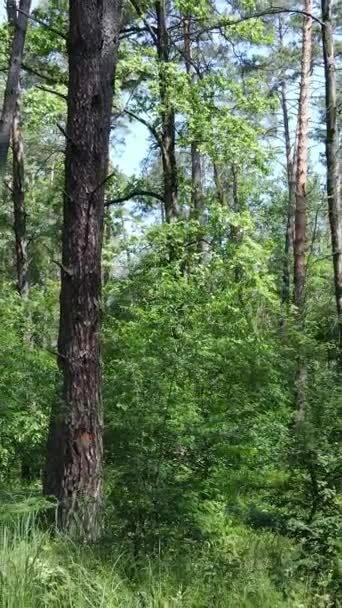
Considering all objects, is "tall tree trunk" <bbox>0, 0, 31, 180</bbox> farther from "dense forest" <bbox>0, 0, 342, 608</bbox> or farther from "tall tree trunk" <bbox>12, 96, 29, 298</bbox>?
"tall tree trunk" <bbox>12, 96, 29, 298</bbox>

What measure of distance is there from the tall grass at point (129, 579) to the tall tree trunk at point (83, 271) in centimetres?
88

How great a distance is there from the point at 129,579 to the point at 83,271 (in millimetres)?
2569

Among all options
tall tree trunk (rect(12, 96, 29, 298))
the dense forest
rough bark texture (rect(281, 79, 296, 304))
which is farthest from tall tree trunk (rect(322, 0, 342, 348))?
rough bark texture (rect(281, 79, 296, 304))

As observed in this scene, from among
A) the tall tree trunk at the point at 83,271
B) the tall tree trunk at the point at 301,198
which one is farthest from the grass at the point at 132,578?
the tall tree trunk at the point at 301,198

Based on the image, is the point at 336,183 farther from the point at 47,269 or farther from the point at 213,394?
the point at 47,269

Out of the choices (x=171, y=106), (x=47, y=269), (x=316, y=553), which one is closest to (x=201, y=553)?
(x=316, y=553)

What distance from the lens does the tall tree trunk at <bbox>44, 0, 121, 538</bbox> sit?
200 inches

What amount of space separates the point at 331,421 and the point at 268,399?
2.69m

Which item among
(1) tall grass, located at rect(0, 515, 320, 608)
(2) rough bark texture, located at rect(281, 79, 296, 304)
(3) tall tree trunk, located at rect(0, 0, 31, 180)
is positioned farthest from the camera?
(2) rough bark texture, located at rect(281, 79, 296, 304)

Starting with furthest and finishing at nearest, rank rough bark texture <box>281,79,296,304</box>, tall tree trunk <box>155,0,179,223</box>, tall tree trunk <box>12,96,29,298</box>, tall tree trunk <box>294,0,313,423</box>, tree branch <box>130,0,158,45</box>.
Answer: rough bark texture <box>281,79,296,304</box>, tall tree trunk <box>294,0,313,423</box>, tall tree trunk <box>12,96,29,298</box>, tall tree trunk <box>155,0,179,223</box>, tree branch <box>130,0,158,45</box>

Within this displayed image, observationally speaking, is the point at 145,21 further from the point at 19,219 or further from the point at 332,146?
the point at 332,146

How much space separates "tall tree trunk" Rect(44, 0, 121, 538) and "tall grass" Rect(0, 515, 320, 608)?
877mm

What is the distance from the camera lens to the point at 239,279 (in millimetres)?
12820

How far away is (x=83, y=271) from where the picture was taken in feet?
17.7
